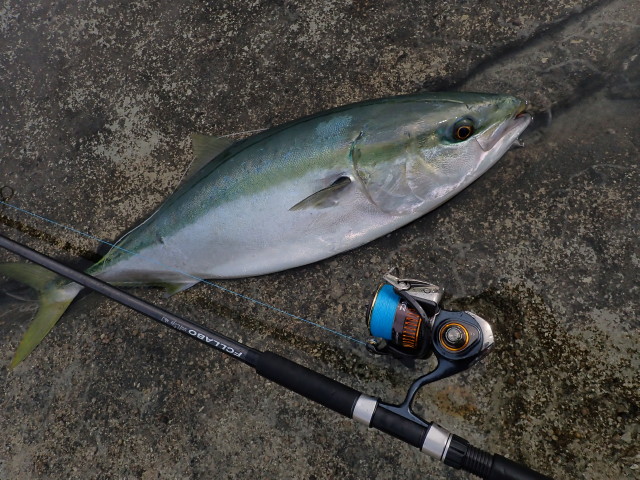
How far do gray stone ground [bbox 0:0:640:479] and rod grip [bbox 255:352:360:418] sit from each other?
15.5 inches

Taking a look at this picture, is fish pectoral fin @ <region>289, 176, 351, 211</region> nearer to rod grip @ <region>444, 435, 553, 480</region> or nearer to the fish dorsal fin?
the fish dorsal fin

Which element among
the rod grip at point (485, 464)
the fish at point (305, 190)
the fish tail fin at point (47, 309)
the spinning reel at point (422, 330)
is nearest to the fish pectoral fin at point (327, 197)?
the fish at point (305, 190)

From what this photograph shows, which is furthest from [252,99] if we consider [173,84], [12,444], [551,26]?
[12,444]

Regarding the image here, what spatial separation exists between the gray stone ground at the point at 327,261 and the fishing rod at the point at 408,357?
31 cm

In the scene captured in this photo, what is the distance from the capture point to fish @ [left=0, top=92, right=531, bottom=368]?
172 cm

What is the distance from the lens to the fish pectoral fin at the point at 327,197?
5.83ft

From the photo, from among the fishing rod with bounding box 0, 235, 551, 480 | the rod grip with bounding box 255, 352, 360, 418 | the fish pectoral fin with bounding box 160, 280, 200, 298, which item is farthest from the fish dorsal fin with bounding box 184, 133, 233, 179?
the rod grip with bounding box 255, 352, 360, 418

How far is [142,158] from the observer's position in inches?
90.8

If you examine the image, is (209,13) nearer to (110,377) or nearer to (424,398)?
(110,377)

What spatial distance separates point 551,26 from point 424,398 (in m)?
1.68

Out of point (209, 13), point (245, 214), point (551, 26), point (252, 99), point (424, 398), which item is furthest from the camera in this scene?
point (209, 13)

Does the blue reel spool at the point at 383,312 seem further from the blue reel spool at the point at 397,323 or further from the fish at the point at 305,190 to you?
the fish at the point at 305,190

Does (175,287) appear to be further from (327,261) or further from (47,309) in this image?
(327,261)

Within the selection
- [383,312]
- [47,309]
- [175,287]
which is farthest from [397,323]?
[47,309]
